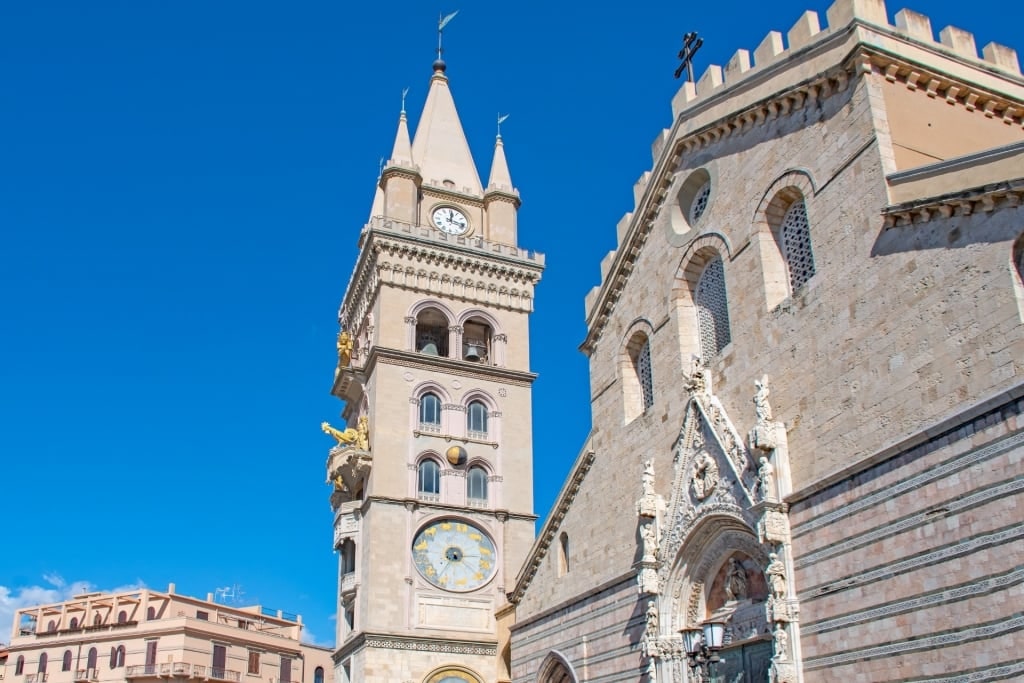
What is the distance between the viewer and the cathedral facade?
13680mm

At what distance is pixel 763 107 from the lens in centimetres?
1962

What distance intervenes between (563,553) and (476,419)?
1643cm

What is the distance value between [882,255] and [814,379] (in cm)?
225

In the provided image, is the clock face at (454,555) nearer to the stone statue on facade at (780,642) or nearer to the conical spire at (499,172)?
the conical spire at (499,172)

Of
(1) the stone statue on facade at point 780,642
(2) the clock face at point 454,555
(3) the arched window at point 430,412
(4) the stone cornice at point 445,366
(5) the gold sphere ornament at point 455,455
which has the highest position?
(4) the stone cornice at point 445,366

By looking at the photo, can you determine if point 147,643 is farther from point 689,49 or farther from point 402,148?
point 689,49

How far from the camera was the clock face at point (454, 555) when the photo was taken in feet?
125

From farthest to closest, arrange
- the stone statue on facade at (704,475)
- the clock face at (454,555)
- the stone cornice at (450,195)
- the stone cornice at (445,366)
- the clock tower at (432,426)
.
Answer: the stone cornice at (450,195)
the stone cornice at (445,366)
the clock face at (454,555)
the clock tower at (432,426)
the stone statue on facade at (704,475)

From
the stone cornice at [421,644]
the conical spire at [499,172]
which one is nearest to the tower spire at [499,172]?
the conical spire at [499,172]

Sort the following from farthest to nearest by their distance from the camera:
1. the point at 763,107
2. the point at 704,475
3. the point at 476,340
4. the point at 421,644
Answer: the point at 476,340, the point at 421,644, the point at 763,107, the point at 704,475

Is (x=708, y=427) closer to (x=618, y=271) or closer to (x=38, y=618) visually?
(x=618, y=271)

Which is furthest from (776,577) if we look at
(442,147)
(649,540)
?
(442,147)

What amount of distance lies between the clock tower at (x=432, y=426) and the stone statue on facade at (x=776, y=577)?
810 inches

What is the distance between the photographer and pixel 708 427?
19328mm
